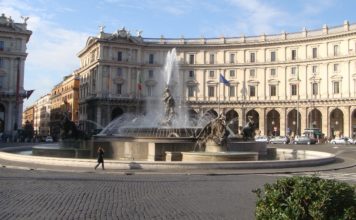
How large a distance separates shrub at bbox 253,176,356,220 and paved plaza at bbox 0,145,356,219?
6.55 feet

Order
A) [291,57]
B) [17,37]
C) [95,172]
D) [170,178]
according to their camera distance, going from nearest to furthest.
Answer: [170,178]
[95,172]
[17,37]
[291,57]

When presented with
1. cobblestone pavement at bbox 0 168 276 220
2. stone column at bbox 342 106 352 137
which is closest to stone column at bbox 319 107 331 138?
stone column at bbox 342 106 352 137

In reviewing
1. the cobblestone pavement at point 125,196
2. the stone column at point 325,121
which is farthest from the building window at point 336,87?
the cobblestone pavement at point 125,196

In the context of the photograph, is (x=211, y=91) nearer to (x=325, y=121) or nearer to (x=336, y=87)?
(x=325, y=121)

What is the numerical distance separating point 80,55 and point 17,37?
A: 101ft

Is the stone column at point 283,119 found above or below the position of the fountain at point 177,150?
above

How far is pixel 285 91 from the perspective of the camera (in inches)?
3551

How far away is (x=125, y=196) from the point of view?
13969 millimetres

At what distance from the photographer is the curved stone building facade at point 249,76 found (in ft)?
275

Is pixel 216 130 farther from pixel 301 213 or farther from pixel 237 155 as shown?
pixel 301 213

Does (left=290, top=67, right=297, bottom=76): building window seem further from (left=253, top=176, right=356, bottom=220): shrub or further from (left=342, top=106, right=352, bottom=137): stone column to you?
(left=253, top=176, right=356, bottom=220): shrub

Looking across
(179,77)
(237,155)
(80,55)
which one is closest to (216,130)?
(237,155)

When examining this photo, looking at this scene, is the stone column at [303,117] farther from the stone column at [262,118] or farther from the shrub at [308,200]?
the shrub at [308,200]

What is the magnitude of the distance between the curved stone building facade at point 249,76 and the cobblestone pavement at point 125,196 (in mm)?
68143
